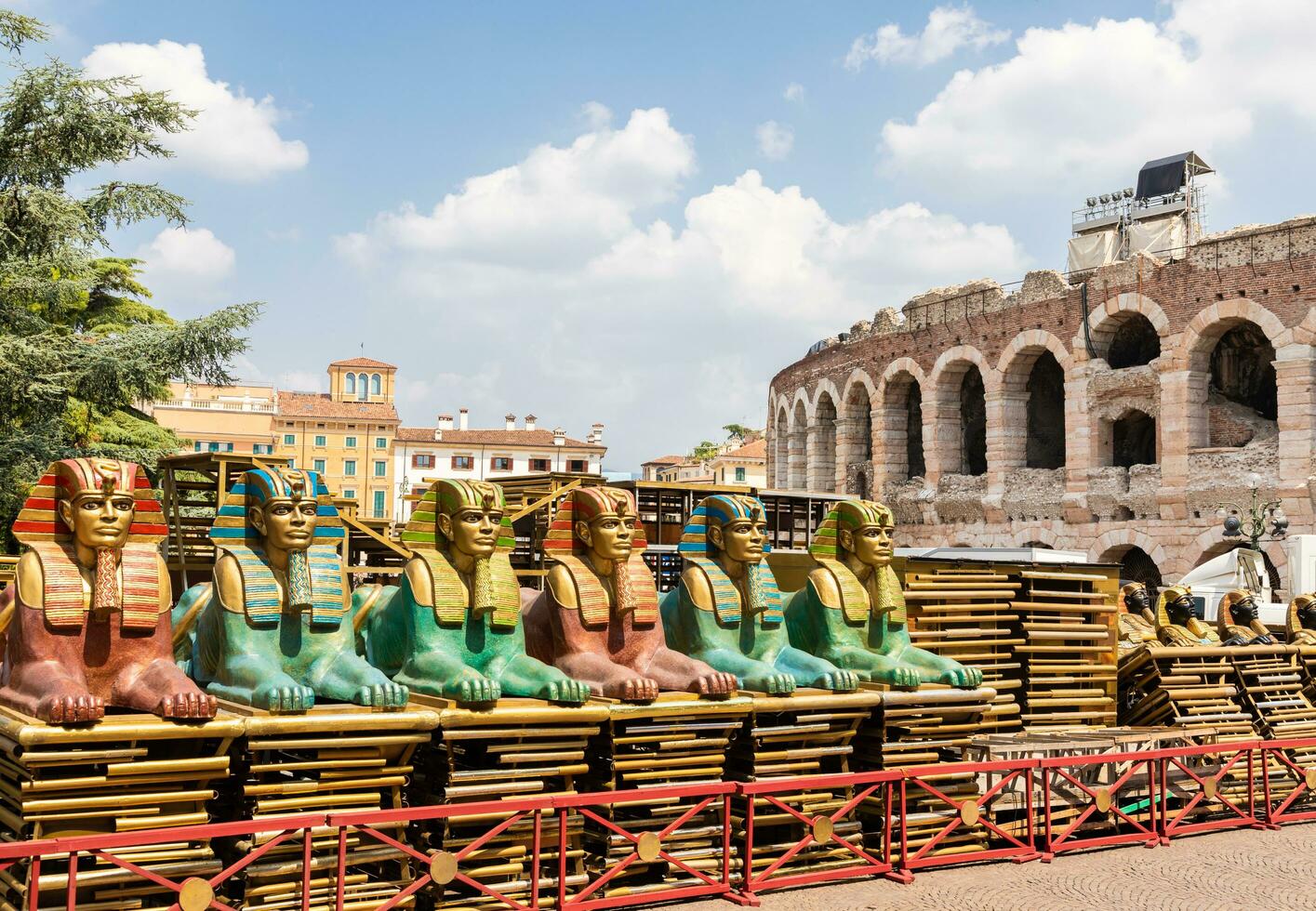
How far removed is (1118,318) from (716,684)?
23706 millimetres

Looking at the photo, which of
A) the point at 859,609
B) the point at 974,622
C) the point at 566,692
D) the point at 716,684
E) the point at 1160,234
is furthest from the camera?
the point at 1160,234

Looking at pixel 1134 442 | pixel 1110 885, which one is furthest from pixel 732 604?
pixel 1134 442

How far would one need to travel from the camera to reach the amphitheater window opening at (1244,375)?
2866 cm

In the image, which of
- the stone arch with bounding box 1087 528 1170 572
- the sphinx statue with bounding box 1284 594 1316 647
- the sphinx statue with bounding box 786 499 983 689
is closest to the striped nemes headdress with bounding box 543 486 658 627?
the sphinx statue with bounding box 786 499 983 689

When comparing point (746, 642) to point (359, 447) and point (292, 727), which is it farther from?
point (359, 447)

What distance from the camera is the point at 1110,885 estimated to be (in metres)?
7.77

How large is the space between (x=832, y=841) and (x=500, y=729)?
2311 mm

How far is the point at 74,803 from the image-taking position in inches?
229

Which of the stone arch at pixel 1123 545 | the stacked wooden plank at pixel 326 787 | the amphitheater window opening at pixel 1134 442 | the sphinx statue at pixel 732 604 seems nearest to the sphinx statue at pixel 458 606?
the stacked wooden plank at pixel 326 787

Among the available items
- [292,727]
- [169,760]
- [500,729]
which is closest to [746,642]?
[500,729]

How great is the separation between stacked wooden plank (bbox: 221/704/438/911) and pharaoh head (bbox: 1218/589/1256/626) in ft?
34.0

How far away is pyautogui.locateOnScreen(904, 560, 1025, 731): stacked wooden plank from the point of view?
34.0 ft

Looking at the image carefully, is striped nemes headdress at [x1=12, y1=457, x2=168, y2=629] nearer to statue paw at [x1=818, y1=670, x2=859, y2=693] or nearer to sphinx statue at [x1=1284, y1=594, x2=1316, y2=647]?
statue paw at [x1=818, y1=670, x2=859, y2=693]

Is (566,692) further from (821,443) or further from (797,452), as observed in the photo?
(797,452)
